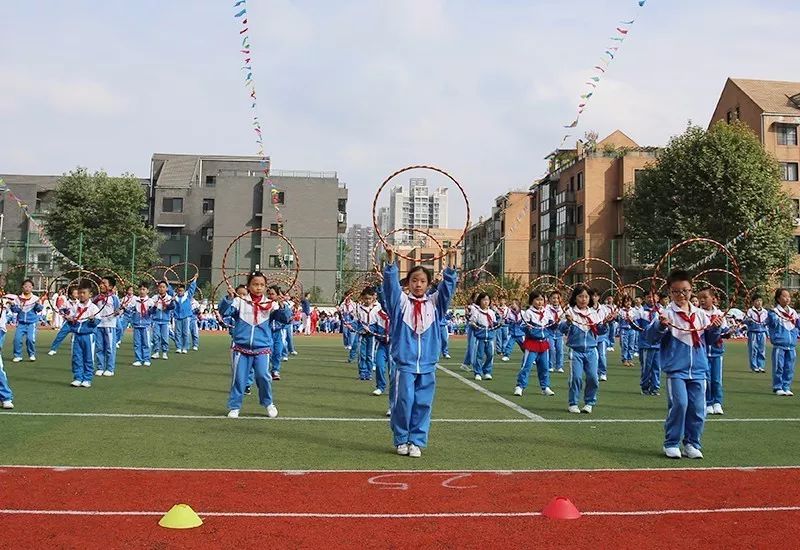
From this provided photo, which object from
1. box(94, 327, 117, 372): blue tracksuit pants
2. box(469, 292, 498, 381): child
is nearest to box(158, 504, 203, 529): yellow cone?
box(94, 327, 117, 372): blue tracksuit pants

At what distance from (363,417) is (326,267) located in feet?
128

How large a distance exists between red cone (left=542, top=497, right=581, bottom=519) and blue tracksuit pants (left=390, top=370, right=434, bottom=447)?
98.5 inches

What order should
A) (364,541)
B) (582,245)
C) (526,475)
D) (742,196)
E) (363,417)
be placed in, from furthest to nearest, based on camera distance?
(582,245)
(742,196)
(363,417)
(526,475)
(364,541)

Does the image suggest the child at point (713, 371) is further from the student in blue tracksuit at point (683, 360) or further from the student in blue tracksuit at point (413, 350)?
the student in blue tracksuit at point (413, 350)

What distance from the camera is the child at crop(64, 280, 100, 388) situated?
14.0 metres

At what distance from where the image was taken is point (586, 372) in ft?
37.9

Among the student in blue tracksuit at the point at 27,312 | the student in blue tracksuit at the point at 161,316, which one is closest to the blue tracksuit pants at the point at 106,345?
the student in blue tracksuit at the point at 27,312

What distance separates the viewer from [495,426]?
10195mm

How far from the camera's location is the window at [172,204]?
64.5 meters

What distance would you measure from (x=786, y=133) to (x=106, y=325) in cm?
5039

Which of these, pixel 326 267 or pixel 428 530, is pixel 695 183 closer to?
pixel 326 267

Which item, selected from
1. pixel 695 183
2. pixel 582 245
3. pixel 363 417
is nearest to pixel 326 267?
pixel 582 245

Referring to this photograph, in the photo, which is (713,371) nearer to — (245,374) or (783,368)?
(783,368)

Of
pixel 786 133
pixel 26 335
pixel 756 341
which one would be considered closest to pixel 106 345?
pixel 26 335
